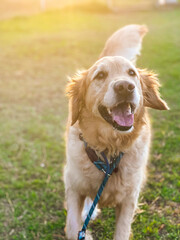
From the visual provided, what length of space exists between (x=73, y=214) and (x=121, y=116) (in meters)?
0.89

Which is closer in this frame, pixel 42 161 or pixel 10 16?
pixel 42 161

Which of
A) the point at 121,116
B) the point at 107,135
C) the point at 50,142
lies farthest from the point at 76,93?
the point at 50,142

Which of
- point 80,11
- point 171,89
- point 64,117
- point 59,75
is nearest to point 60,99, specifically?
point 64,117

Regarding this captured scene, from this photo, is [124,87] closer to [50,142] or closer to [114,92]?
[114,92]

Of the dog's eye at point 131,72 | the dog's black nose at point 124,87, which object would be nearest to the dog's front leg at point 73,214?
the dog's black nose at point 124,87

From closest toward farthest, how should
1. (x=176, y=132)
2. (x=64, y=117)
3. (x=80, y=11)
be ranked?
(x=176, y=132)
(x=64, y=117)
(x=80, y=11)

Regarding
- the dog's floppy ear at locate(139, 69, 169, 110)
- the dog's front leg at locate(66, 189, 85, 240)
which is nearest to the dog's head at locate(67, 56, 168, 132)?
the dog's floppy ear at locate(139, 69, 169, 110)

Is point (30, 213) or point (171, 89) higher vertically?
point (30, 213)

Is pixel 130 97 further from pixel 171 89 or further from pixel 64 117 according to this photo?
pixel 171 89

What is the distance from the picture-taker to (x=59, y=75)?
729 centimetres

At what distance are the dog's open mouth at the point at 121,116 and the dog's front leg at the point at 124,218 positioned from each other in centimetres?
68

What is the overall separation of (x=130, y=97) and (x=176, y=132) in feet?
7.79

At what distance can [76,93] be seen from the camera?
2783 millimetres

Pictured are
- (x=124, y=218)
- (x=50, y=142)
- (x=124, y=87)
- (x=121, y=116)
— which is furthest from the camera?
(x=50, y=142)
